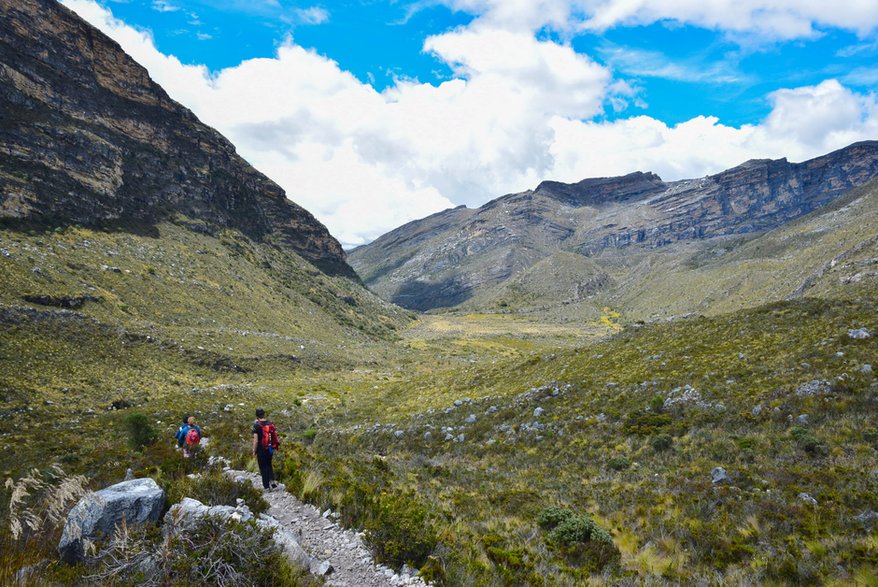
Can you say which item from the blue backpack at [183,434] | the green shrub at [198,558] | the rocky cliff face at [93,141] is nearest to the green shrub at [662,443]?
the green shrub at [198,558]

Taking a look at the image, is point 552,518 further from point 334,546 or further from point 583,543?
point 334,546

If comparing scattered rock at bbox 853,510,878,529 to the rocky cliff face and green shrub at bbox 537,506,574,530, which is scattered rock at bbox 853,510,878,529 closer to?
green shrub at bbox 537,506,574,530

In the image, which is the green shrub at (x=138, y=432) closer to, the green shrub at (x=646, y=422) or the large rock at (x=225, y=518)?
the large rock at (x=225, y=518)

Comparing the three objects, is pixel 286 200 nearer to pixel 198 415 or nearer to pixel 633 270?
pixel 198 415

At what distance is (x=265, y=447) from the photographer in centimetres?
937

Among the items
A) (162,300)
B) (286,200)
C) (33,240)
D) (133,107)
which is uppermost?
(133,107)

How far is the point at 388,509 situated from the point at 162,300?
3996 centimetres

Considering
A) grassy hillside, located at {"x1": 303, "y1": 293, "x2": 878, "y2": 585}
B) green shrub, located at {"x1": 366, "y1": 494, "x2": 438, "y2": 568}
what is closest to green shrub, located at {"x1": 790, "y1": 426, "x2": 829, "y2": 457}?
grassy hillside, located at {"x1": 303, "y1": 293, "x2": 878, "y2": 585}

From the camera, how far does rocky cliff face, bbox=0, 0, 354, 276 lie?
38.9 meters

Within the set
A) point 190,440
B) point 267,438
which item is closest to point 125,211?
point 190,440

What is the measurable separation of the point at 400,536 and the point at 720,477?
800 centimetres

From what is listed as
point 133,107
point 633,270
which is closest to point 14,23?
point 133,107

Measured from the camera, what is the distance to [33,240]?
109 ft

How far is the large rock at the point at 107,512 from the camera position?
5.23 meters
